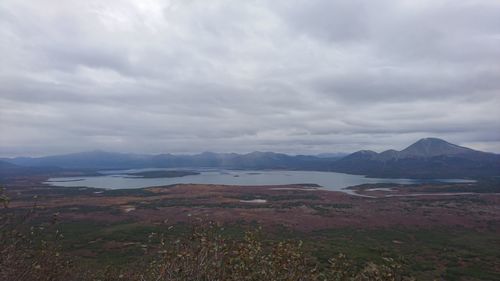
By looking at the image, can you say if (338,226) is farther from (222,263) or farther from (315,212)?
(222,263)

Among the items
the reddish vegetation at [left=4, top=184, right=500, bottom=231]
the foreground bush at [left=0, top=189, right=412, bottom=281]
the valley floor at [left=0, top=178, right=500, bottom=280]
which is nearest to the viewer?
the foreground bush at [left=0, top=189, right=412, bottom=281]

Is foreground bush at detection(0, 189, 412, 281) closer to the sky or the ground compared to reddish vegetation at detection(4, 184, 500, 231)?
closer to the sky

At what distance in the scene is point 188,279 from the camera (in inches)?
257

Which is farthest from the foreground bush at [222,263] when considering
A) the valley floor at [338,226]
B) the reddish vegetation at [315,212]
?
the reddish vegetation at [315,212]

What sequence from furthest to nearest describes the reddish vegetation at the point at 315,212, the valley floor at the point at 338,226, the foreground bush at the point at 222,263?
the reddish vegetation at the point at 315,212 < the valley floor at the point at 338,226 < the foreground bush at the point at 222,263

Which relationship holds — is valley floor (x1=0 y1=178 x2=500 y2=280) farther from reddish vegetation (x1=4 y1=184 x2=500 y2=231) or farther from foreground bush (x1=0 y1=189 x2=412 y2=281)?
foreground bush (x1=0 y1=189 x2=412 y2=281)

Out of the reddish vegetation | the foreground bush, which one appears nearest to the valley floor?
the reddish vegetation

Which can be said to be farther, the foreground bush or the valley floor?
the valley floor

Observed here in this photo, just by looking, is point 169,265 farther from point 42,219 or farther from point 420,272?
point 42,219

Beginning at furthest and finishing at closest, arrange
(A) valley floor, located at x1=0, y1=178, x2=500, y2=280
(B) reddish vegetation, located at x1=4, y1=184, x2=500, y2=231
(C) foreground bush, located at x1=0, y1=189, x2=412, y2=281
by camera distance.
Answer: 1. (B) reddish vegetation, located at x1=4, y1=184, x2=500, y2=231
2. (A) valley floor, located at x1=0, y1=178, x2=500, y2=280
3. (C) foreground bush, located at x1=0, y1=189, x2=412, y2=281

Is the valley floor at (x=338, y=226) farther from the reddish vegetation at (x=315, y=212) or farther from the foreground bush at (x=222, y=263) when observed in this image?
the foreground bush at (x=222, y=263)

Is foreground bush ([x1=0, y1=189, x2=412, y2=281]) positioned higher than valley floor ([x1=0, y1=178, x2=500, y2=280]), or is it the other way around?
foreground bush ([x1=0, y1=189, x2=412, y2=281])

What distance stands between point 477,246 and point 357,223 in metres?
17.4

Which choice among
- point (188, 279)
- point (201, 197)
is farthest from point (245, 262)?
point (201, 197)
